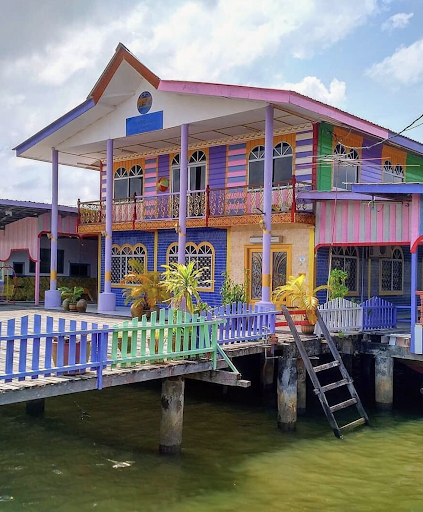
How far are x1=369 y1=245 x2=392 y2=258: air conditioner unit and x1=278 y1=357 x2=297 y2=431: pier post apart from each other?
23.3 ft

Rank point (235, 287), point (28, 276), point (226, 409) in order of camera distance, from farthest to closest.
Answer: point (28, 276)
point (235, 287)
point (226, 409)

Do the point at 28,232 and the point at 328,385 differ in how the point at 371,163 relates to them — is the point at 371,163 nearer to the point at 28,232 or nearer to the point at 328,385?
the point at 328,385

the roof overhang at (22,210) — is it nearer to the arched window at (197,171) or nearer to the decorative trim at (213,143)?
the decorative trim at (213,143)

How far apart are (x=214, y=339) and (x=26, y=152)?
15.0m

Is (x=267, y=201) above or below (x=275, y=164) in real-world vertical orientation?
below

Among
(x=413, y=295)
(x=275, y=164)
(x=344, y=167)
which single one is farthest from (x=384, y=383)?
(x=275, y=164)

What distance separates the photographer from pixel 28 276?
26.1 meters

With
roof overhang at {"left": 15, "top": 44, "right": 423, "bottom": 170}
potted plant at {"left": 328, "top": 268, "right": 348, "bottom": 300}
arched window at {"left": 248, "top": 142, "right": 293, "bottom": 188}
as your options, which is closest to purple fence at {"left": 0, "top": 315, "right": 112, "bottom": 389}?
Answer: potted plant at {"left": 328, "top": 268, "right": 348, "bottom": 300}

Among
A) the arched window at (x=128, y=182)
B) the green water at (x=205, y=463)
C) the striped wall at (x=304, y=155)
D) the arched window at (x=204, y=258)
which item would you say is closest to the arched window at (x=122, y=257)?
the arched window at (x=128, y=182)

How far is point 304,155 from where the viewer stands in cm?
1730

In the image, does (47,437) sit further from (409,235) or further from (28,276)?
(28,276)

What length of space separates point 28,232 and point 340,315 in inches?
576

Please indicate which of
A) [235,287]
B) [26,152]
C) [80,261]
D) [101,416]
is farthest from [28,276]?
[101,416]

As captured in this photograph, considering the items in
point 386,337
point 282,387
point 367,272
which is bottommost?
point 282,387
